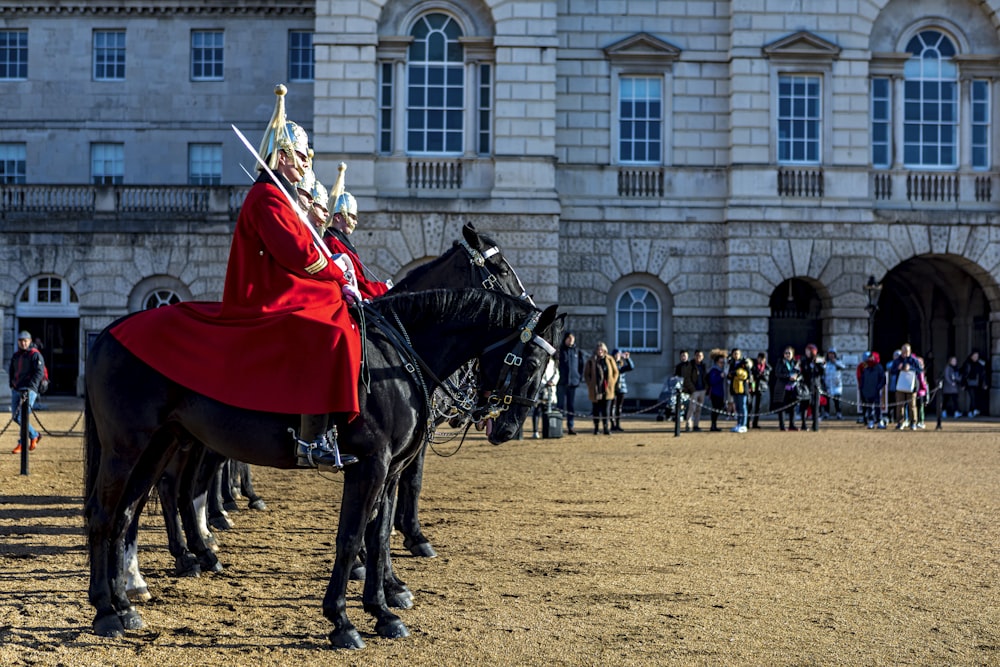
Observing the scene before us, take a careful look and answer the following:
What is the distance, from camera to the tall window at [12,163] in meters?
34.2

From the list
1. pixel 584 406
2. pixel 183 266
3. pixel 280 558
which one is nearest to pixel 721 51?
pixel 584 406

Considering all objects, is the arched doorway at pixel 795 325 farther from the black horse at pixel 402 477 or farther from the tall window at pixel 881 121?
the black horse at pixel 402 477

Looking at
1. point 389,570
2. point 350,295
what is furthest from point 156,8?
point 389,570

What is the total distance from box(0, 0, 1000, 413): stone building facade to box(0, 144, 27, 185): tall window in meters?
4.98

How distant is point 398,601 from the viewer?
752cm

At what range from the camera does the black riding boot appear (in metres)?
6.76

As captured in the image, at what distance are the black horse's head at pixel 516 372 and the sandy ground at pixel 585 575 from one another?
1.28 m

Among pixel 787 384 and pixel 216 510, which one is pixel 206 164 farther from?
pixel 216 510

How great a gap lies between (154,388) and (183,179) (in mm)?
28580

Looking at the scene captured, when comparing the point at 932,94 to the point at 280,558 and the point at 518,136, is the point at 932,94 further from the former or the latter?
the point at 280,558

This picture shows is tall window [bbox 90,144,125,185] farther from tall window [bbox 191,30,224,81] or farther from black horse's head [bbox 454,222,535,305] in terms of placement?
black horse's head [bbox 454,222,535,305]

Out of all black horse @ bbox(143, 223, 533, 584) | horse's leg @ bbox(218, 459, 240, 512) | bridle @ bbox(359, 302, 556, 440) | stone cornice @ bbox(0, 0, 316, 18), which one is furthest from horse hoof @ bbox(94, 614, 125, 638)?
stone cornice @ bbox(0, 0, 316, 18)

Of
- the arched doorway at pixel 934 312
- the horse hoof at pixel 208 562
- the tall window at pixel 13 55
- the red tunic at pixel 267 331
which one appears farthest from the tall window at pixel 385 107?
the red tunic at pixel 267 331

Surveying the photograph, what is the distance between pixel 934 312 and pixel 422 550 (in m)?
27.9
